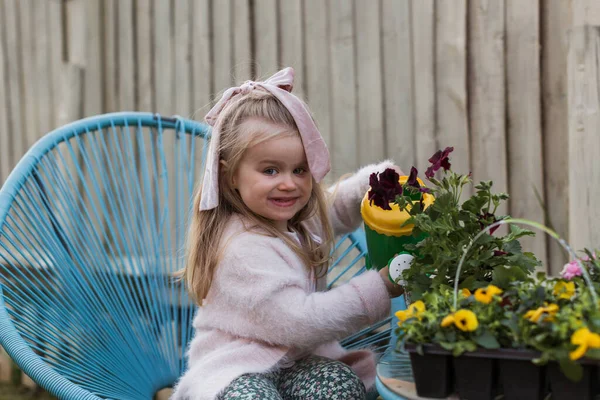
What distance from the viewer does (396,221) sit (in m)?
1.63

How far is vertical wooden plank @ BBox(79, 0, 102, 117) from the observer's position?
364 cm

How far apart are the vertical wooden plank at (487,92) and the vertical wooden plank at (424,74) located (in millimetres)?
144

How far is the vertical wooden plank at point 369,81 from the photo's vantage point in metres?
2.94

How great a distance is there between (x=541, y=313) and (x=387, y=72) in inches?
72.8

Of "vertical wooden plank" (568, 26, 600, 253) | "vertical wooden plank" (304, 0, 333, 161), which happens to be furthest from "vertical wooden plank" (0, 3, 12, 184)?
"vertical wooden plank" (568, 26, 600, 253)

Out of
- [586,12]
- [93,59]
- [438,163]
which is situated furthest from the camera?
[93,59]

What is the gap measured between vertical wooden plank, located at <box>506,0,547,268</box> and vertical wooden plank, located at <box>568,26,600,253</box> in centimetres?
15

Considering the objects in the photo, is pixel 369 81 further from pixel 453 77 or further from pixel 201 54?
pixel 201 54

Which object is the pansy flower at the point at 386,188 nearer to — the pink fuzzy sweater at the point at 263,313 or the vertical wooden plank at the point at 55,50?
the pink fuzzy sweater at the point at 263,313

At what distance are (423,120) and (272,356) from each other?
131 centimetres

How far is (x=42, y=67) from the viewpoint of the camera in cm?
393

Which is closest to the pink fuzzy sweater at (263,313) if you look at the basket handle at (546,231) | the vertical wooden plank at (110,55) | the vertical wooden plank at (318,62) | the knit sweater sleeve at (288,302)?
the knit sweater sleeve at (288,302)

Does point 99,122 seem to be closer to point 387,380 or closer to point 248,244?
point 248,244

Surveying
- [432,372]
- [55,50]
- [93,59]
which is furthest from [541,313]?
[55,50]
